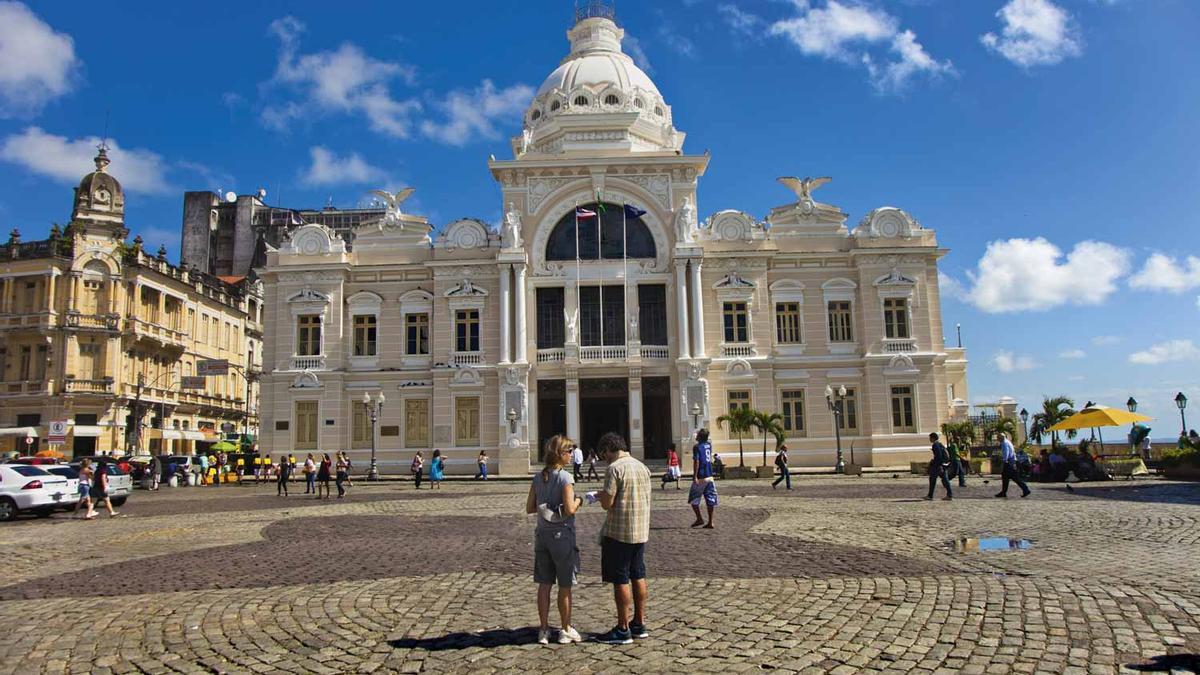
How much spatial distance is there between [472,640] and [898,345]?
34607mm

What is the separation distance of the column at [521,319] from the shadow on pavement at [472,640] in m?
30.3

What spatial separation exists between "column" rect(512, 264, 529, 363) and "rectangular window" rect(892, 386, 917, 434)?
1700 centimetres

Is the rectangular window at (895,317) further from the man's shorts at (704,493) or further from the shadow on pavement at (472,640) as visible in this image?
the shadow on pavement at (472,640)

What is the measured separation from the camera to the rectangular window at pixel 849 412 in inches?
1484

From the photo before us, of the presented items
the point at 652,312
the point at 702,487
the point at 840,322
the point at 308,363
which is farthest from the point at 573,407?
the point at 702,487

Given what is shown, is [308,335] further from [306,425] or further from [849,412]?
[849,412]

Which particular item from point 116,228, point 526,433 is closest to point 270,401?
point 526,433

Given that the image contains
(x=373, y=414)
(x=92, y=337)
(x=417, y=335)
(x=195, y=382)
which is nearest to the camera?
(x=373, y=414)

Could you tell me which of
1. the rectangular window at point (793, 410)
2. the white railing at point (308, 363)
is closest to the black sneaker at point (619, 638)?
the rectangular window at point (793, 410)

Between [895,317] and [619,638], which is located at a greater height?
[895,317]

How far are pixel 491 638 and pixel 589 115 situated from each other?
3658 cm

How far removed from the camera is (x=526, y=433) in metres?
36.7

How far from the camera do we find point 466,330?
3853 cm

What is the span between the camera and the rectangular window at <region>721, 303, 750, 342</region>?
3800 centimetres
